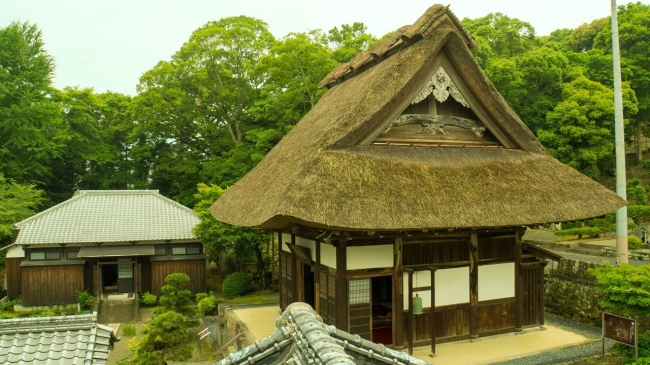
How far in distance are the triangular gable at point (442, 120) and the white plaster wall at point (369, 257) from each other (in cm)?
236

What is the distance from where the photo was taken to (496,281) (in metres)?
11.3

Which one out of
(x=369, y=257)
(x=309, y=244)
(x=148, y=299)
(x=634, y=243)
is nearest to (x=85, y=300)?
(x=148, y=299)

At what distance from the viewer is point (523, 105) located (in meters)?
32.3

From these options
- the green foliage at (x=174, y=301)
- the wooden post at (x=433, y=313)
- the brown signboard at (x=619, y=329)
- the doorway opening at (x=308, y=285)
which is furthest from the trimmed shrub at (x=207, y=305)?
the brown signboard at (x=619, y=329)

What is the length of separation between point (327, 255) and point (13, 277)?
18.0m

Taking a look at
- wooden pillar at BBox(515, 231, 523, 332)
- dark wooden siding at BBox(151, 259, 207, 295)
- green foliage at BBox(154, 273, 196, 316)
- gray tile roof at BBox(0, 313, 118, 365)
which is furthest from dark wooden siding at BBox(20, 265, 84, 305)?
wooden pillar at BBox(515, 231, 523, 332)

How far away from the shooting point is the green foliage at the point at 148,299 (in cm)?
2005

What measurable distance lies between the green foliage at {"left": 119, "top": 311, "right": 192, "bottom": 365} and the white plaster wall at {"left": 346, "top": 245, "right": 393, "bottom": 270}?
5.57 metres

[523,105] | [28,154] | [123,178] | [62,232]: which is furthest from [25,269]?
[523,105]

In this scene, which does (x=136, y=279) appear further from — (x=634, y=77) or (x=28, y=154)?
(x=634, y=77)

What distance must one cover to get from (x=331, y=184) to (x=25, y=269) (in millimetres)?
17422

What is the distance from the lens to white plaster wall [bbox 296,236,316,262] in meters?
11.4

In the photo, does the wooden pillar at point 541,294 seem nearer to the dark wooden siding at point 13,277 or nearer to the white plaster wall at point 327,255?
the white plaster wall at point 327,255

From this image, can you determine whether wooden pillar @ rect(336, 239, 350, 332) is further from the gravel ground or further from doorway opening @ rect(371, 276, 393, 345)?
the gravel ground
